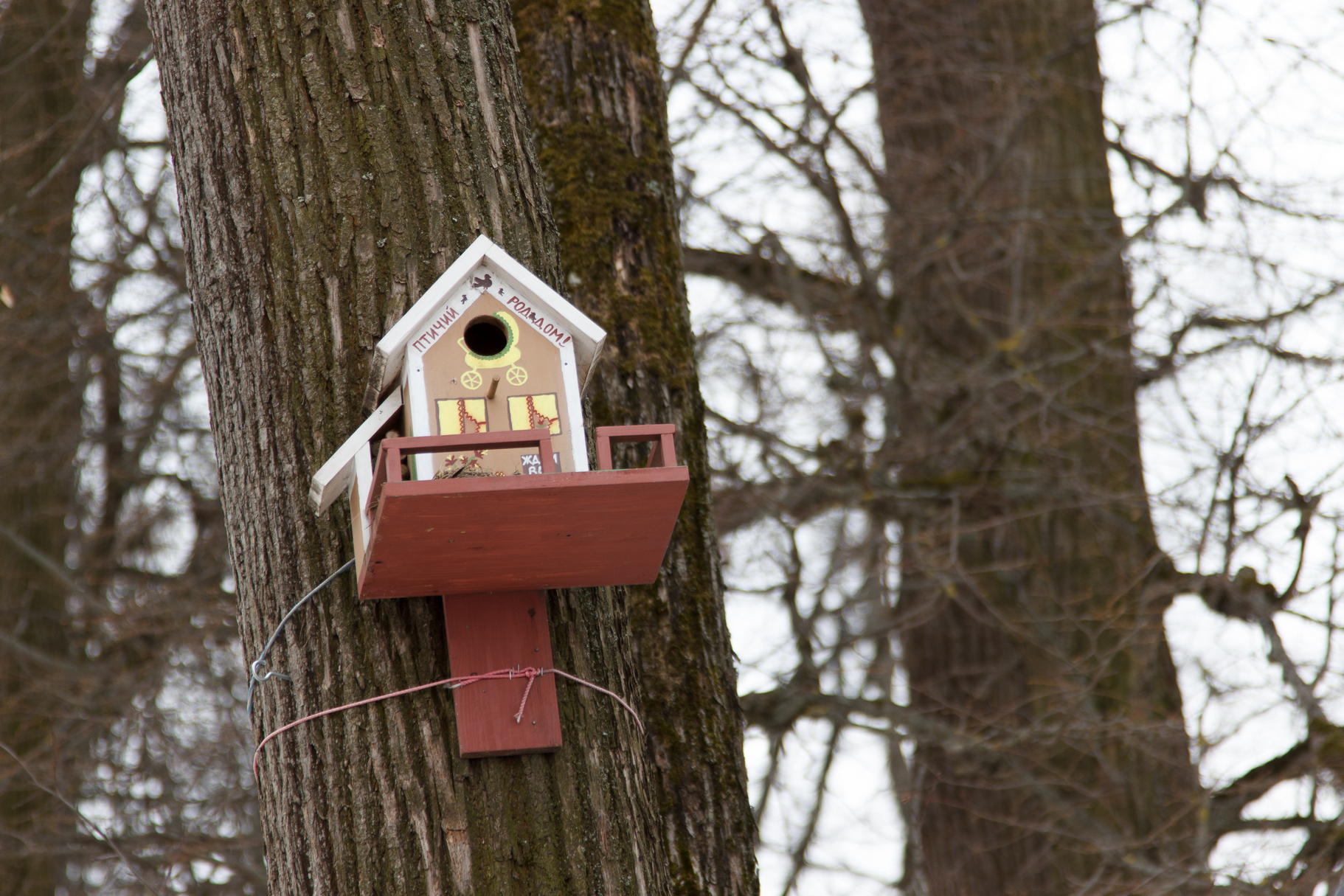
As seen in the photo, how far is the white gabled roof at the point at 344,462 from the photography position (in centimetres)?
199

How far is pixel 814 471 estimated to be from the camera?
5766 mm

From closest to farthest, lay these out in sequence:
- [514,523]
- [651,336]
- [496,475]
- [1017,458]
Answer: [514,523] → [496,475] → [651,336] → [1017,458]

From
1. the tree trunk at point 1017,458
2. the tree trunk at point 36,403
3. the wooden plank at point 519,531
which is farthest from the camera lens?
the tree trunk at point 36,403

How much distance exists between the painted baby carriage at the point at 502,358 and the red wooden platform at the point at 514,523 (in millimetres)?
197

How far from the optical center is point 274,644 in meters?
2.12

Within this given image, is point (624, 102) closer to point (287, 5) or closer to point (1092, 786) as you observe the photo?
point (287, 5)

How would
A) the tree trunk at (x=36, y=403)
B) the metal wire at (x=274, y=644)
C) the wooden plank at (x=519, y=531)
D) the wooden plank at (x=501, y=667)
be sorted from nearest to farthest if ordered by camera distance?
the wooden plank at (x=519, y=531), the wooden plank at (x=501, y=667), the metal wire at (x=274, y=644), the tree trunk at (x=36, y=403)

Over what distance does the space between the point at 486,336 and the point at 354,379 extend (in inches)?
8.5

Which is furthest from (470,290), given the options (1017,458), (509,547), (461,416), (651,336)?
(1017,458)

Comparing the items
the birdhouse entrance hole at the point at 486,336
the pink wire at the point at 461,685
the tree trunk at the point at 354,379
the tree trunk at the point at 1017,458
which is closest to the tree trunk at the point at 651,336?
the tree trunk at the point at 354,379

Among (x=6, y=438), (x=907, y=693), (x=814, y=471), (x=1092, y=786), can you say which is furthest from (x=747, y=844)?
(x=6, y=438)

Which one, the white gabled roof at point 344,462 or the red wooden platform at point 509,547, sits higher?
the white gabled roof at point 344,462

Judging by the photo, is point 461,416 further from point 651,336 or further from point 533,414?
point 651,336

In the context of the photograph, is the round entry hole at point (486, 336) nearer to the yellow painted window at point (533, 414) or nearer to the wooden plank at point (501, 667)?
the yellow painted window at point (533, 414)
